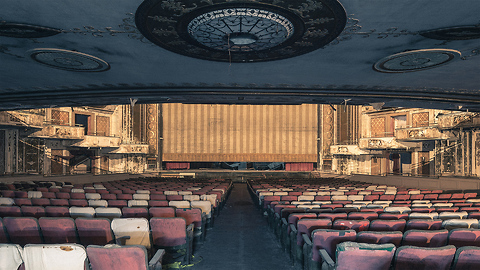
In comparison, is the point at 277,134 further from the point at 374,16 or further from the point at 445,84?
the point at 374,16

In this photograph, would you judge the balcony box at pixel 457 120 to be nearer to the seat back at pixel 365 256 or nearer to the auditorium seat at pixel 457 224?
the auditorium seat at pixel 457 224

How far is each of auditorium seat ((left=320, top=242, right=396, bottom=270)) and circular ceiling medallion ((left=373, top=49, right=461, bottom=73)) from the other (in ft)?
16.7

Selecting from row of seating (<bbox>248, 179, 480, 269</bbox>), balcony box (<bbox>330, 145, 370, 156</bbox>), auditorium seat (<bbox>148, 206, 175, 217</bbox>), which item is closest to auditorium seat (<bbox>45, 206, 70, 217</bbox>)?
auditorium seat (<bbox>148, 206, 175, 217</bbox>)

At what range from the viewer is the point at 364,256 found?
2.65 metres

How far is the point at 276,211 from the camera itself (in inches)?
227

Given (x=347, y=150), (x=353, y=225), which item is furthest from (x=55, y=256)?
(x=347, y=150)

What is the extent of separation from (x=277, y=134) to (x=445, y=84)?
16.5 m

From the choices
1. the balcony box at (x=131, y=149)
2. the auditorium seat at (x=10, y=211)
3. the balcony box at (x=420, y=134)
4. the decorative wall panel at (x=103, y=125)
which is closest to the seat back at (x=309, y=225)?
the auditorium seat at (x=10, y=211)

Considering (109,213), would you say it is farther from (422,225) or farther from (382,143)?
(382,143)

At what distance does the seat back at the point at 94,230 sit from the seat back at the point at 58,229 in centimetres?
8

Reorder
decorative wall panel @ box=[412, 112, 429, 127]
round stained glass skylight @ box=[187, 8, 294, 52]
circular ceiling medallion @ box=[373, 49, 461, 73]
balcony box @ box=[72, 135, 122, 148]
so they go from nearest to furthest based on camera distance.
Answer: round stained glass skylight @ box=[187, 8, 294, 52] → circular ceiling medallion @ box=[373, 49, 461, 73] → decorative wall panel @ box=[412, 112, 429, 127] → balcony box @ box=[72, 135, 122, 148]

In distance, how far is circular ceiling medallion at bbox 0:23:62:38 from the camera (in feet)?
16.1

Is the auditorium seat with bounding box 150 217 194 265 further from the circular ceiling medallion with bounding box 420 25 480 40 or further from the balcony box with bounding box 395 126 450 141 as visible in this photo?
the balcony box with bounding box 395 126 450 141

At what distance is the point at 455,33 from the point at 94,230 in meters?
6.99
